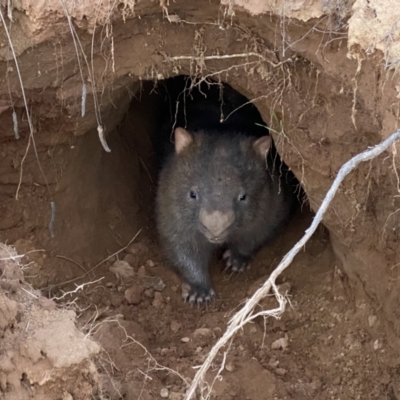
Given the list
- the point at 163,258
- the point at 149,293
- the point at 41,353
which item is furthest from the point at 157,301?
the point at 41,353

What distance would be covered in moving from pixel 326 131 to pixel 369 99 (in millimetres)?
511

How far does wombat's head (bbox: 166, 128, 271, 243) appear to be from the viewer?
458 centimetres

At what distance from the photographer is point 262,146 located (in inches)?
201

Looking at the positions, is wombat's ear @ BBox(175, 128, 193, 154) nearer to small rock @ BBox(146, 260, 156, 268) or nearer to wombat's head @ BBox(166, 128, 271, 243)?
wombat's head @ BBox(166, 128, 271, 243)

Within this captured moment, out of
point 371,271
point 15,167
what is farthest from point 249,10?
point 15,167

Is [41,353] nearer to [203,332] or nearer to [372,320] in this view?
[203,332]

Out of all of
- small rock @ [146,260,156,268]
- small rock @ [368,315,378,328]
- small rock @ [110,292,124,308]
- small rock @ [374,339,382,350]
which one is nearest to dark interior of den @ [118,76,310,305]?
small rock @ [146,260,156,268]

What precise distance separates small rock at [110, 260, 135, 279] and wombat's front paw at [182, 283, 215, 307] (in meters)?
0.44

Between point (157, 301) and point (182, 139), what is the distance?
4.19 feet

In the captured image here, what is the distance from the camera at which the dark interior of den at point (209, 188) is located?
4.79m

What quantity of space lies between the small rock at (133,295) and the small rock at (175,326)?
1.18 ft

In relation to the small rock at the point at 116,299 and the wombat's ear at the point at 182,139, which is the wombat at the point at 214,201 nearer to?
the wombat's ear at the point at 182,139

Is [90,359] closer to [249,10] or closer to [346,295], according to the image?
[249,10]

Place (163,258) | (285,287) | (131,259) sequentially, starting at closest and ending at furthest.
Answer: (285,287)
(131,259)
(163,258)
